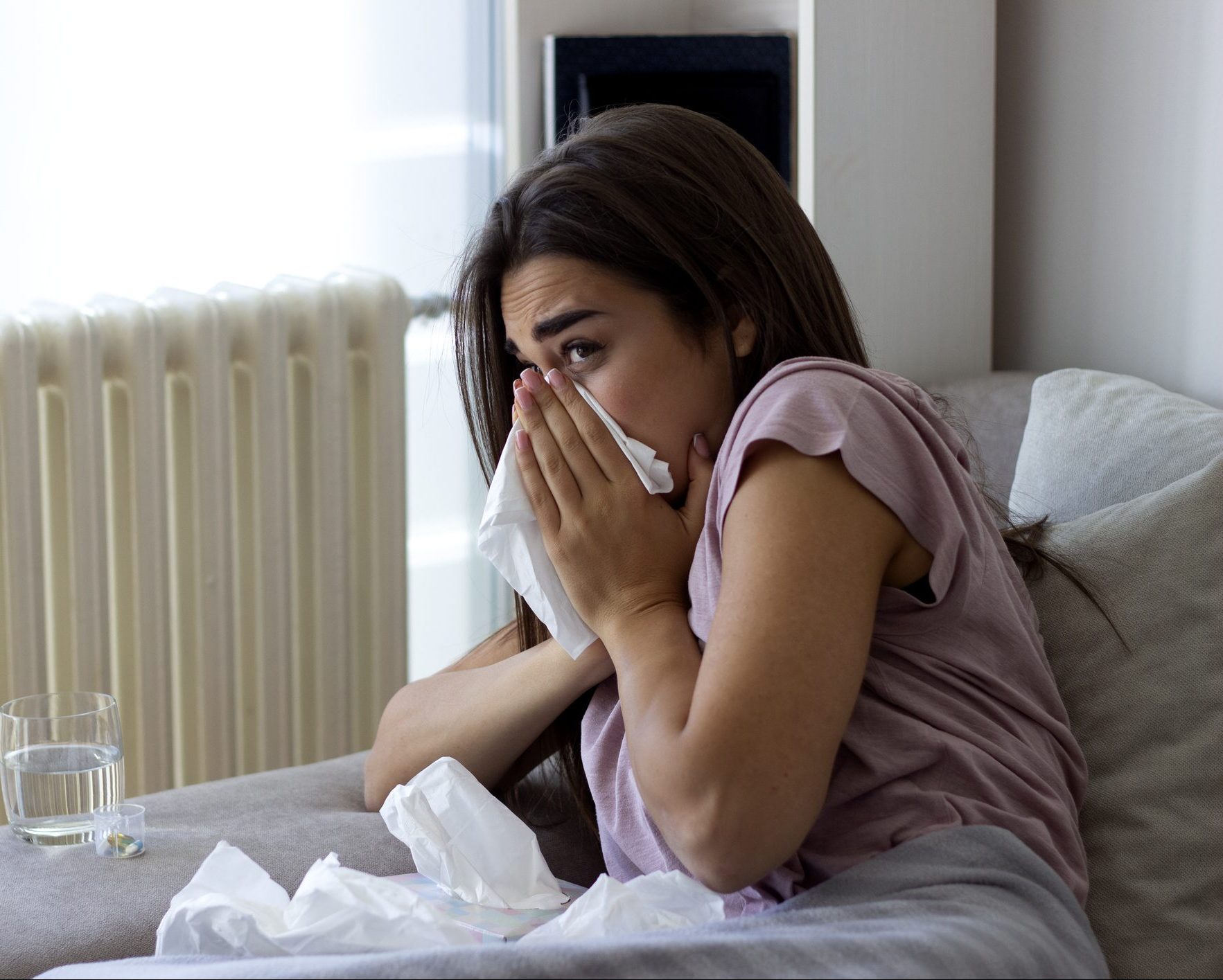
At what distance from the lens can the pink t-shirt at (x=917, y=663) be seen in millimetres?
921

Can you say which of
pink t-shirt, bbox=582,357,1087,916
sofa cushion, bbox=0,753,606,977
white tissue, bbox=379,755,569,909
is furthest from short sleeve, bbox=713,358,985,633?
sofa cushion, bbox=0,753,606,977

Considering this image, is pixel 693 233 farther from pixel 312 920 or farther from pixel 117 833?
pixel 117 833

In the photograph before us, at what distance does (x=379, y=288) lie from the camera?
2.00m

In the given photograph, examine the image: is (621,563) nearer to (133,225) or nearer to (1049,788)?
(1049,788)

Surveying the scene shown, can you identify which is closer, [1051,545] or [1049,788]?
[1049,788]

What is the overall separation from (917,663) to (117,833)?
28.5 inches

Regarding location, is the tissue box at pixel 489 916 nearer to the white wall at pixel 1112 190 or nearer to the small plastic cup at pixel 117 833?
the small plastic cup at pixel 117 833

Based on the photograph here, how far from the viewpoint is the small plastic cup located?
3.94ft

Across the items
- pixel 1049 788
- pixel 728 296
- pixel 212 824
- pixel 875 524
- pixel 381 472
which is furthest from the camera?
pixel 381 472

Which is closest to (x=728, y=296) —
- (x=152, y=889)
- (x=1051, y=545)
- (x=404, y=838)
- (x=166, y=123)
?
(x=1051, y=545)

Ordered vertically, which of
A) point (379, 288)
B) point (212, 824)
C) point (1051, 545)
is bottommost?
point (212, 824)

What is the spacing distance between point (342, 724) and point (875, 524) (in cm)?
136

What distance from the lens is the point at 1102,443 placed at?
51.3 inches

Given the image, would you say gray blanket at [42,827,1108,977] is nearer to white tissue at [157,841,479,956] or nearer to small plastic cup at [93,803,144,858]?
white tissue at [157,841,479,956]
